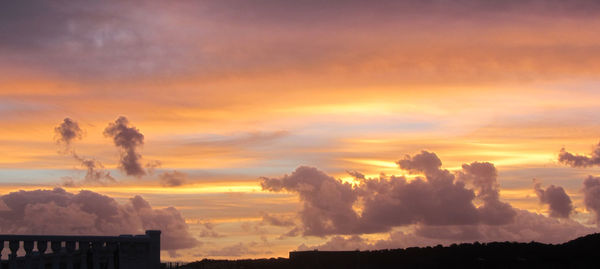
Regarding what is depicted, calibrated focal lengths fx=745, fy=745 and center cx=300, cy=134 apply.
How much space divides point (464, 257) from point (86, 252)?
78.9ft

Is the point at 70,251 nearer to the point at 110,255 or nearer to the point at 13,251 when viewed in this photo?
the point at 13,251

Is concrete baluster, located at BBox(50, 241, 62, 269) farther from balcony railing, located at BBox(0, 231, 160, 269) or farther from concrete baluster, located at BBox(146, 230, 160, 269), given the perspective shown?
concrete baluster, located at BBox(146, 230, 160, 269)

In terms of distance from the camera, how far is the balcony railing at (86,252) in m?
22.2

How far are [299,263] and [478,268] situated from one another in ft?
32.1

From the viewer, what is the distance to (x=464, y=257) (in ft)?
137

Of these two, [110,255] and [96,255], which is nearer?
[96,255]

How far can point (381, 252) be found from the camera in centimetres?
4397

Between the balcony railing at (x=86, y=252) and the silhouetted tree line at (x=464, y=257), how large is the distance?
13.5 meters

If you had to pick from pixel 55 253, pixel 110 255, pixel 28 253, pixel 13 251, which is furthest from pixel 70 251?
pixel 110 255

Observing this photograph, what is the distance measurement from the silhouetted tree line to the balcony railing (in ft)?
44.4

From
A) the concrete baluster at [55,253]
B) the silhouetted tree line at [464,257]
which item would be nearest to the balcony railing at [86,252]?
the concrete baluster at [55,253]

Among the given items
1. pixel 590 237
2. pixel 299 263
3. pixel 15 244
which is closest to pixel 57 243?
pixel 15 244

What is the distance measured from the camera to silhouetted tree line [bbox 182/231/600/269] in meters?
40.2

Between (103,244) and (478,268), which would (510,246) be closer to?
(478,268)
